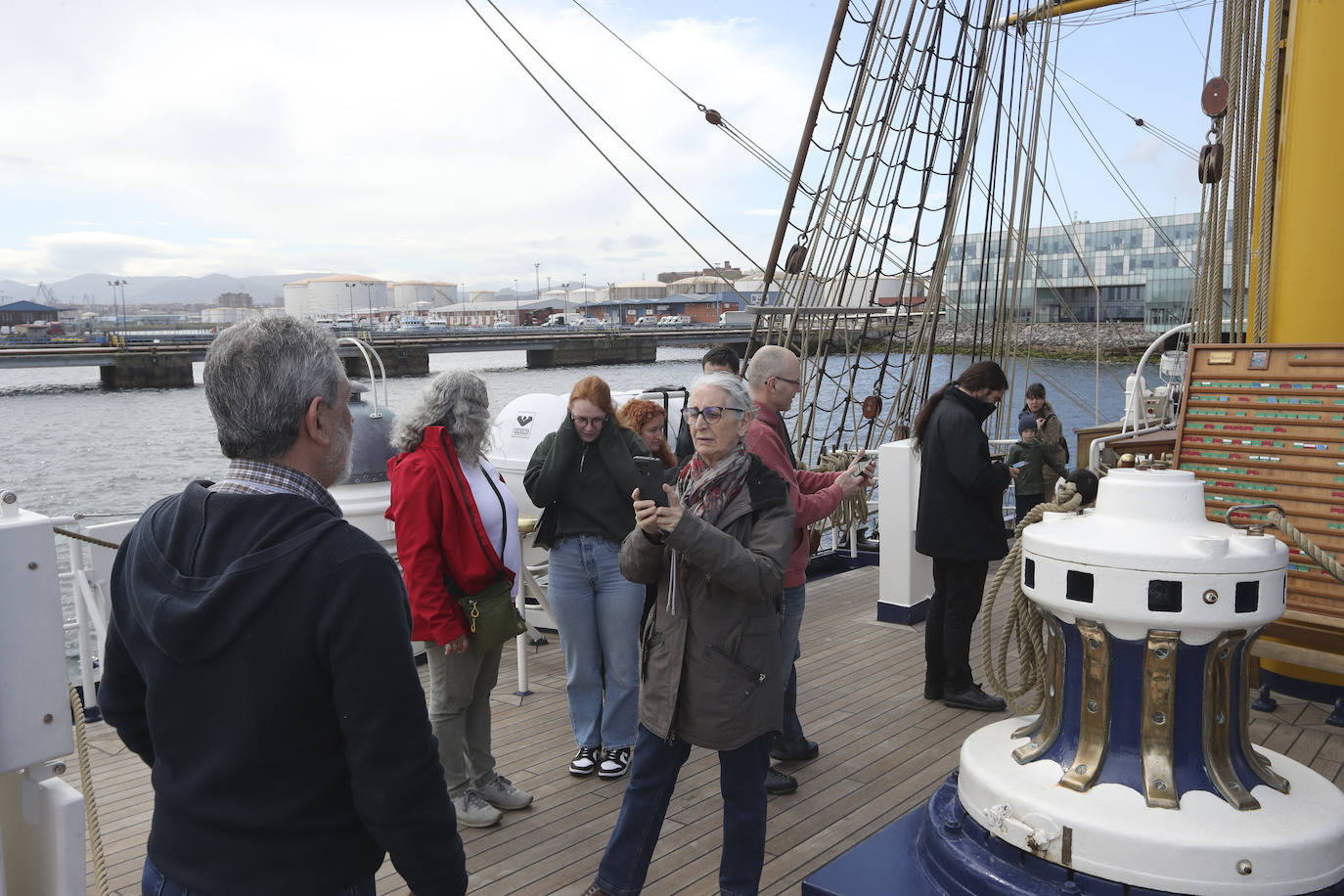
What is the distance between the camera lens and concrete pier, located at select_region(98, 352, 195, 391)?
1624 inches

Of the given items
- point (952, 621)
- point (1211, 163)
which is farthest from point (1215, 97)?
point (952, 621)

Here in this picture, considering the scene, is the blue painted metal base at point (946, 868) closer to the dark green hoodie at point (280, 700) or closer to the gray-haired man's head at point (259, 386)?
the dark green hoodie at point (280, 700)

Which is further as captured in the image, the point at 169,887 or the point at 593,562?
the point at 593,562

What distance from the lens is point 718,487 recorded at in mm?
2221

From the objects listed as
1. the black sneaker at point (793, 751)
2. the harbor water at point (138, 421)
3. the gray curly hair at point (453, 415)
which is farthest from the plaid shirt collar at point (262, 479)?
the harbor water at point (138, 421)

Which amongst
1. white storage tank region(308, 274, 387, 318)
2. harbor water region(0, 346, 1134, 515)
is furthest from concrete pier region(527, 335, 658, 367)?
white storage tank region(308, 274, 387, 318)

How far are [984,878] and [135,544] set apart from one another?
5.23ft

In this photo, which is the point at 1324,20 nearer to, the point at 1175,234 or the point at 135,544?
the point at 135,544

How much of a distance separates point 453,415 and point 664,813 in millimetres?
1256

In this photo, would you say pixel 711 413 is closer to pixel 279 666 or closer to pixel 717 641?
pixel 717 641

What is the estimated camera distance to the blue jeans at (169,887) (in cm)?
129

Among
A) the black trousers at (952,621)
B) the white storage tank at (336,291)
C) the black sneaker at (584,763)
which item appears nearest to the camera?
the black sneaker at (584,763)

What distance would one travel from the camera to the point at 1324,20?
11.5ft

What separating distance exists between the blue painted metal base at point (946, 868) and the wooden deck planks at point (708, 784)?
1.45 ft
